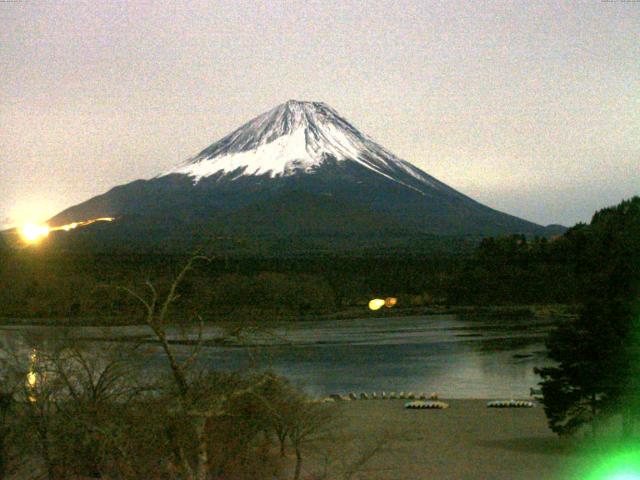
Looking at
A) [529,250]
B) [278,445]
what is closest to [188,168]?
[529,250]

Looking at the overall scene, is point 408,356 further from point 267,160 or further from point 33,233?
point 267,160

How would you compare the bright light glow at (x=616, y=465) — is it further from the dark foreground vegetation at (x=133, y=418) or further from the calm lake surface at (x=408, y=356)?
the calm lake surface at (x=408, y=356)

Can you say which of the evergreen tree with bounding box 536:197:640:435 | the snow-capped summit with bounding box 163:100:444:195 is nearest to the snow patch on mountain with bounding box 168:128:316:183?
the snow-capped summit with bounding box 163:100:444:195

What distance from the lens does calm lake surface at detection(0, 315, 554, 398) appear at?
27922 millimetres

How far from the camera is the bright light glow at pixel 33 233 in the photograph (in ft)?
23.1

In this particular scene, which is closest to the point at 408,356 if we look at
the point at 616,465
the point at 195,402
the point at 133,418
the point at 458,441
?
the point at 458,441

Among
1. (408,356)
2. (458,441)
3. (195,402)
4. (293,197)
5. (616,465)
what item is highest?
(293,197)

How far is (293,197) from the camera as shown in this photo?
406 ft

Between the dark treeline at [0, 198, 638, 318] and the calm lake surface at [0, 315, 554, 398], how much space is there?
832 cm

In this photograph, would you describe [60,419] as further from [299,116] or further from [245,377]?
[299,116]

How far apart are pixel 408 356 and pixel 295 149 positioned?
10438 cm

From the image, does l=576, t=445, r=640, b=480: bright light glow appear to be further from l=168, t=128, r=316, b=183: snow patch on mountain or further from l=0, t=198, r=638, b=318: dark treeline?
l=168, t=128, r=316, b=183: snow patch on mountain

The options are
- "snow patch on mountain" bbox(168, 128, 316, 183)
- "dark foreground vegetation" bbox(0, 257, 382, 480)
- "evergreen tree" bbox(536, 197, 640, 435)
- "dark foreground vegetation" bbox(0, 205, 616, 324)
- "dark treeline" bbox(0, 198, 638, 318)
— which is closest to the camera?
"dark foreground vegetation" bbox(0, 257, 382, 480)

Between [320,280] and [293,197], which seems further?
[293,197]
